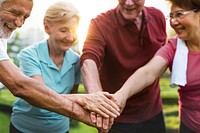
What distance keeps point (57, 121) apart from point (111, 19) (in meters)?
0.65

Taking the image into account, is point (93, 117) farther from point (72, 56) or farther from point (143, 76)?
point (72, 56)

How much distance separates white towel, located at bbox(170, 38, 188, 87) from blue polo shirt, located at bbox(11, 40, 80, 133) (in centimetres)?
61

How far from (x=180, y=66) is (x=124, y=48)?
1.34 feet

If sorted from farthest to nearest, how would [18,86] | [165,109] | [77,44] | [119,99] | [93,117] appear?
[165,109] → [77,44] → [119,99] → [93,117] → [18,86]

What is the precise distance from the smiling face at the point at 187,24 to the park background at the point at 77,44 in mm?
1037

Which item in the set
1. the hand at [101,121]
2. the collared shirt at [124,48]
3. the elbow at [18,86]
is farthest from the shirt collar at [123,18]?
the elbow at [18,86]

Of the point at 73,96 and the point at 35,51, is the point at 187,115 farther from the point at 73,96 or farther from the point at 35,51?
the point at 35,51

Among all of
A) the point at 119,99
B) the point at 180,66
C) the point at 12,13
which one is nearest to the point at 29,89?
the point at 12,13

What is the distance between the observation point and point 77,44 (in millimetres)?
3711

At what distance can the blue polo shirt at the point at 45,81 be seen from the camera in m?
2.83

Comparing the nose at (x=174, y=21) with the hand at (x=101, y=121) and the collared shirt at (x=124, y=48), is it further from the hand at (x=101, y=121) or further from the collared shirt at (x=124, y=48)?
the hand at (x=101, y=121)

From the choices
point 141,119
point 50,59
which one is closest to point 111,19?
point 50,59

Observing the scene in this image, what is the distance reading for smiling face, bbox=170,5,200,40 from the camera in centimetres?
262

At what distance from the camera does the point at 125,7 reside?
113 inches
